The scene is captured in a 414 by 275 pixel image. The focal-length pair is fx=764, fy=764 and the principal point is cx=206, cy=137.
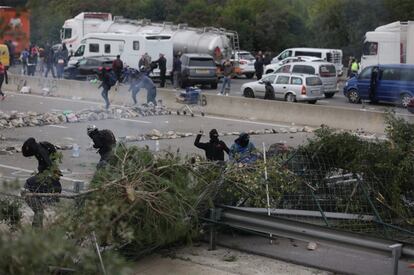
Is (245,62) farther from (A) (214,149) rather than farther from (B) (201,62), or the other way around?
(A) (214,149)

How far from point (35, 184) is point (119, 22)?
3468 cm

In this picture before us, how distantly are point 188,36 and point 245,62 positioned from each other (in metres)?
3.93

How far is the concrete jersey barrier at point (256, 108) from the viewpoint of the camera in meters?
21.2

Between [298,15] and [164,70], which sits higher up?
[298,15]

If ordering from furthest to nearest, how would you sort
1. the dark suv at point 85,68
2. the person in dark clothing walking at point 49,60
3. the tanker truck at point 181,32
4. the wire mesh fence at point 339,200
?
the tanker truck at point 181,32
the dark suv at point 85,68
the person in dark clothing walking at point 49,60
the wire mesh fence at point 339,200

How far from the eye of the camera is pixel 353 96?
30469mm

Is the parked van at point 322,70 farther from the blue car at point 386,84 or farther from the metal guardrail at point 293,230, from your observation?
the metal guardrail at point 293,230

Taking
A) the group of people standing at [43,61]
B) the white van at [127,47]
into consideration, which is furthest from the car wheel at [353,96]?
the group of people standing at [43,61]

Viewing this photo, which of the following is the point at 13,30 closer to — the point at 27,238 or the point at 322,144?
the point at 27,238

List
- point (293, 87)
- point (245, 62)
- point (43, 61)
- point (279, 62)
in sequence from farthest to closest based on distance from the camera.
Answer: point (245, 62) < point (279, 62) < point (43, 61) < point (293, 87)

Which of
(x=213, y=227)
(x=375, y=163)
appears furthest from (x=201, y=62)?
(x=213, y=227)

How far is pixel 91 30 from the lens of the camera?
4422 centimetres

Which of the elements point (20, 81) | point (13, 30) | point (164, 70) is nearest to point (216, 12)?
point (164, 70)

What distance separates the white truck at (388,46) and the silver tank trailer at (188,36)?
30.8 feet
